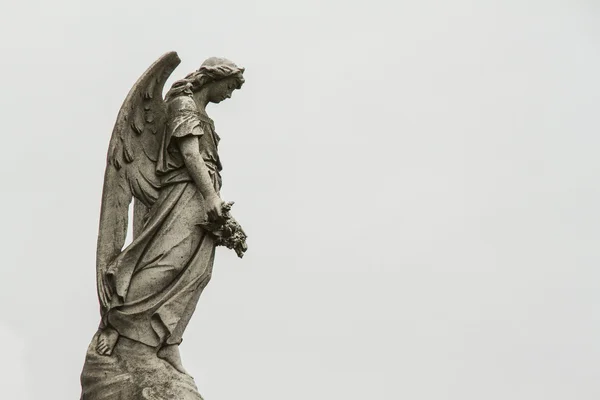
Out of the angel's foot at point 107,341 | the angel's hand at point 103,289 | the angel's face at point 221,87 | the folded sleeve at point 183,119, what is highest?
the angel's face at point 221,87

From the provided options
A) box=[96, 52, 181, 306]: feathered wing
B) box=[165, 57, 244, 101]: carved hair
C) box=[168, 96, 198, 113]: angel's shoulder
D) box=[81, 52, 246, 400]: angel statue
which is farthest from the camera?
box=[165, 57, 244, 101]: carved hair

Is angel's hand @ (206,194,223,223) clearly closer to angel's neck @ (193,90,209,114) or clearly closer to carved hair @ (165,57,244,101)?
angel's neck @ (193,90,209,114)

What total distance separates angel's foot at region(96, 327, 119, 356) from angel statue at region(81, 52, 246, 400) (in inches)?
0.4

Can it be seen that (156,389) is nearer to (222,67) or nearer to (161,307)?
(161,307)

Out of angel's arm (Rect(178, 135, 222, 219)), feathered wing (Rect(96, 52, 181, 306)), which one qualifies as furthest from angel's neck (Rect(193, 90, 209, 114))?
angel's arm (Rect(178, 135, 222, 219))

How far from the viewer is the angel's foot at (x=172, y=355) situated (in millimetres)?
20438

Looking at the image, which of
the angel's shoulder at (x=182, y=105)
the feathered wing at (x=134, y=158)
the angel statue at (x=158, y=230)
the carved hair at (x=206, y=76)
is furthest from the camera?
the carved hair at (x=206, y=76)

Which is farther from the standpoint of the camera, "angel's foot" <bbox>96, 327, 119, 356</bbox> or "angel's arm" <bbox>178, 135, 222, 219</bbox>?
"angel's arm" <bbox>178, 135, 222, 219</bbox>

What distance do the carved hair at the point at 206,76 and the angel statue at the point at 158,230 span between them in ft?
0.04

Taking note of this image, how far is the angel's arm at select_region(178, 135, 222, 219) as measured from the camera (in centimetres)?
2061

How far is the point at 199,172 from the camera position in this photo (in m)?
20.8

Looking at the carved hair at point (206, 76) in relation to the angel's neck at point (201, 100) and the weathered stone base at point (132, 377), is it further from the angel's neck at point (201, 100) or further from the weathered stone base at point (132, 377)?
the weathered stone base at point (132, 377)

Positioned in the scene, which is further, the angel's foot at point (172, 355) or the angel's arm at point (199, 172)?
the angel's arm at point (199, 172)

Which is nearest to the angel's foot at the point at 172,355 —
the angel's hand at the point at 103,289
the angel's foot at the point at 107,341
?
the angel's foot at the point at 107,341
